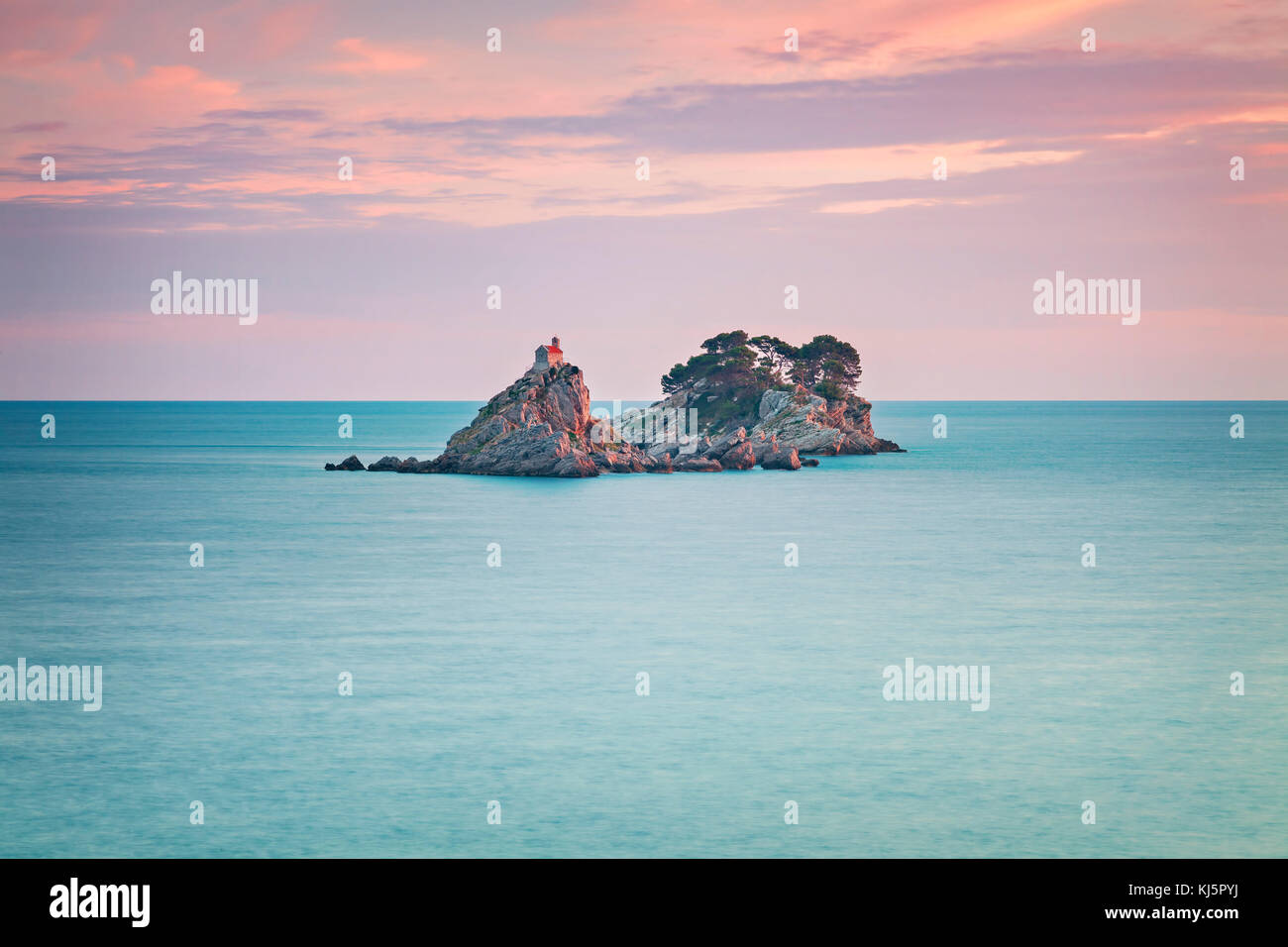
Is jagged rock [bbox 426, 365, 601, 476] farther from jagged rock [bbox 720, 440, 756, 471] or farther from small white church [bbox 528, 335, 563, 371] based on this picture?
jagged rock [bbox 720, 440, 756, 471]

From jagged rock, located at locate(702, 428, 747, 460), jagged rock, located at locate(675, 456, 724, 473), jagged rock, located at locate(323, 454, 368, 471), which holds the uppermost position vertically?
jagged rock, located at locate(702, 428, 747, 460)

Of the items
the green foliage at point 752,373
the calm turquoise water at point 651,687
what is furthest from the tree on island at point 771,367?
the calm turquoise water at point 651,687

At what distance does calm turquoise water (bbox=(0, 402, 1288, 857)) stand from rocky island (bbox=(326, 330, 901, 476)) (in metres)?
30.0

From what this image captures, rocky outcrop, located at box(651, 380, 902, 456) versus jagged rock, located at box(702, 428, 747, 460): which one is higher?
rocky outcrop, located at box(651, 380, 902, 456)

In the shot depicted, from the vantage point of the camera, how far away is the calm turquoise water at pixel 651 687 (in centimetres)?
1677

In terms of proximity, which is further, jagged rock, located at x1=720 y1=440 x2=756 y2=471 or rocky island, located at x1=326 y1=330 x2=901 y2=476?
jagged rock, located at x1=720 y1=440 x2=756 y2=471

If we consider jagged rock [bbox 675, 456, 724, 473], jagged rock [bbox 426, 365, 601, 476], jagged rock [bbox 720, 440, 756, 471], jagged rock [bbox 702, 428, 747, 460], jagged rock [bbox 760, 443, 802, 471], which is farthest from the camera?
jagged rock [bbox 702, 428, 747, 460]

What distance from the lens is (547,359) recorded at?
8919 centimetres

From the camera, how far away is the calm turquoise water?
16.8 m

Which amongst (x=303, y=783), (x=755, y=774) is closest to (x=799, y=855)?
(x=755, y=774)

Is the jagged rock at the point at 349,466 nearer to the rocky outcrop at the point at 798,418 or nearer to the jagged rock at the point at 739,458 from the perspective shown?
the jagged rock at the point at 739,458

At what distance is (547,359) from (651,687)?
66663 millimetres

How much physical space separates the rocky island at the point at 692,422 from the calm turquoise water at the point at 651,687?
2999 cm

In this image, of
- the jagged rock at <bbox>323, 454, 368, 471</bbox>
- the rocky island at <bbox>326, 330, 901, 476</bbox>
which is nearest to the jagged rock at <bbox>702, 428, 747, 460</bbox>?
the rocky island at <bbox>326, 330, 901, 476</bbox>
